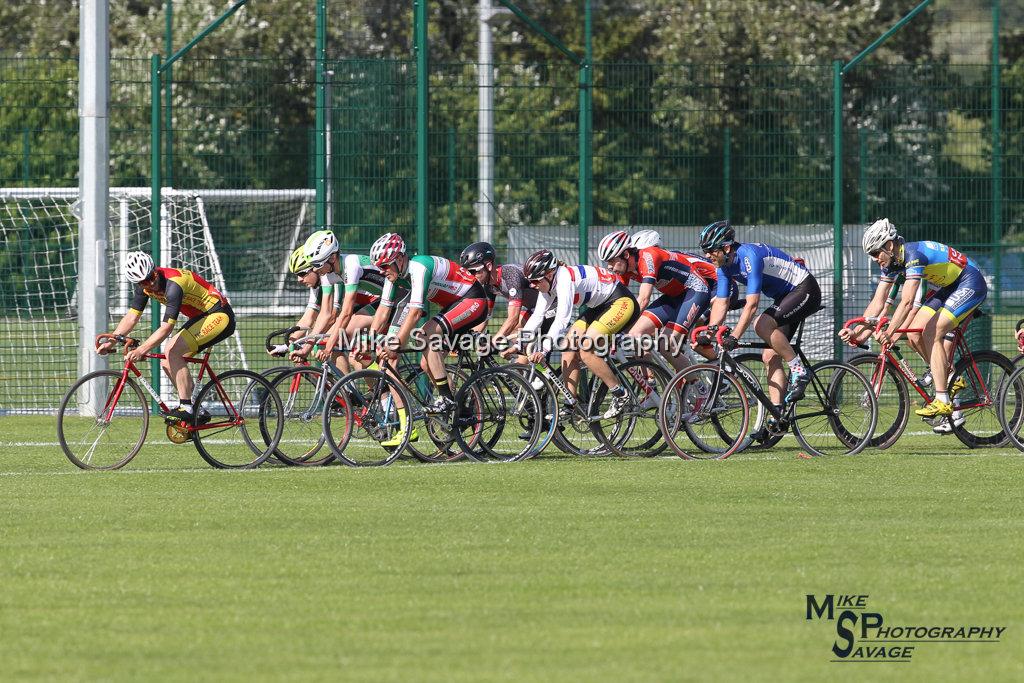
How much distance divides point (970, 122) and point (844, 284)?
2.58 meters

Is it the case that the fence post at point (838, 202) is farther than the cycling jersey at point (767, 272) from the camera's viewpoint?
Yes

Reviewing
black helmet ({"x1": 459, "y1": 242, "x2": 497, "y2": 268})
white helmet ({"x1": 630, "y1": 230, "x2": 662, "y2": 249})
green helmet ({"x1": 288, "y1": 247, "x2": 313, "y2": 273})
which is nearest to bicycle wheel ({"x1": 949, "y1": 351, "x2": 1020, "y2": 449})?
white helmet ({"x1": 630, "y1": 230, "x2": 662, "y2": 249})

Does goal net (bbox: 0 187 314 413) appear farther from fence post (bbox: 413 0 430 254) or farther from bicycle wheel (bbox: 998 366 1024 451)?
bicycle wheel (bbox: 998 366 1024 451)

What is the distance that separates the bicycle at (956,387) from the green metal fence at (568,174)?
4.08 m

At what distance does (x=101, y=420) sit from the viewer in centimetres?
1266

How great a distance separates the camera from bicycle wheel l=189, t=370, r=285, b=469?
41.6ft

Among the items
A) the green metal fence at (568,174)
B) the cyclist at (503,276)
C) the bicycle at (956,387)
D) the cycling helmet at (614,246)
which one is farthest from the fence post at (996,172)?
the cyclist at (503,276)

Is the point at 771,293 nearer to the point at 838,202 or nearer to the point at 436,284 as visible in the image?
the point at 436,284

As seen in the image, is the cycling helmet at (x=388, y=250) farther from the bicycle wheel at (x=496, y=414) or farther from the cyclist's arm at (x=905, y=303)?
the cyclist's arm at (x=905, y=303)

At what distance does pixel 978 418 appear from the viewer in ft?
45.8

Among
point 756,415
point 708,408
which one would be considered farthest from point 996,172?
point 708,408

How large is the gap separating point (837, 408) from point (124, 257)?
8780 millimetres

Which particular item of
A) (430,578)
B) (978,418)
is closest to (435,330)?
(978,418)

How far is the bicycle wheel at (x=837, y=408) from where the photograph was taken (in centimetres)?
1342
